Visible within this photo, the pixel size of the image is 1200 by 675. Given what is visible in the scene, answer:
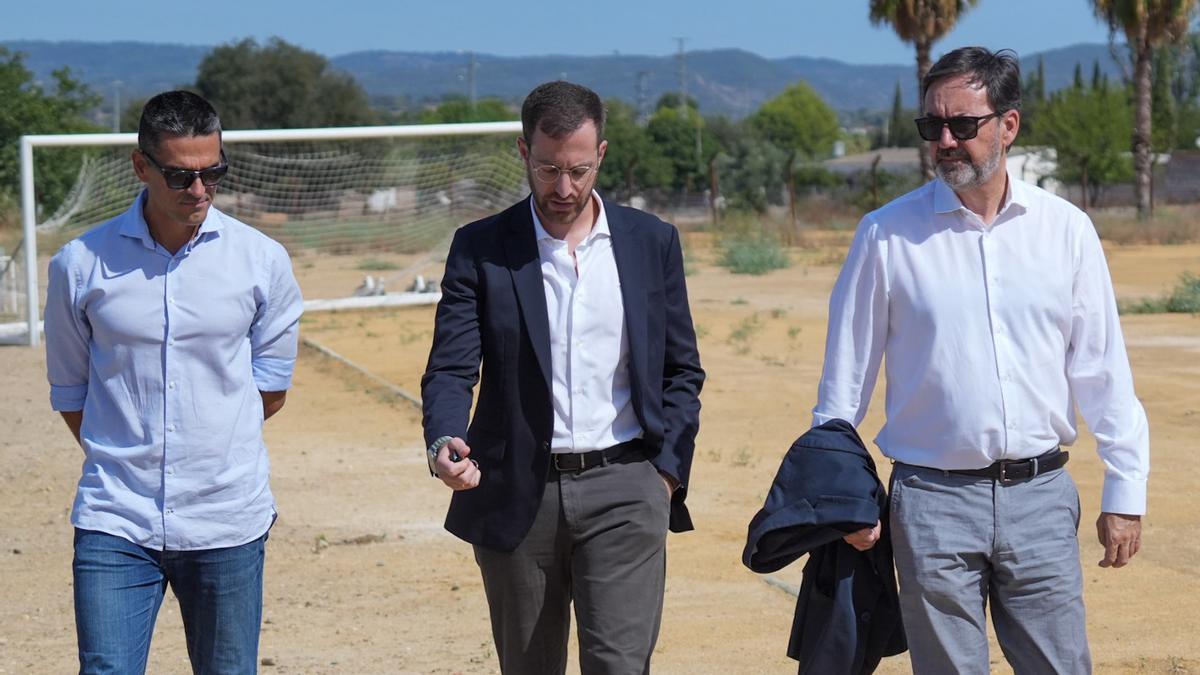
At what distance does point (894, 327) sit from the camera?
4.00 metres

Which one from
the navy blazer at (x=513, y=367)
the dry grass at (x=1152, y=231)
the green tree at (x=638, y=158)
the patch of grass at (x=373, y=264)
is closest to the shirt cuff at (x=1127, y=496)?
the navy blazer at (x=513, y=367)

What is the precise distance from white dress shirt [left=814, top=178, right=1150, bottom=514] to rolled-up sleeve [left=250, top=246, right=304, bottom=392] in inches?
51.9

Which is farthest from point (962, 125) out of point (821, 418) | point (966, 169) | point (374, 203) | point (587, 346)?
point (374, 203)

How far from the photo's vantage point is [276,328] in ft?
13.2

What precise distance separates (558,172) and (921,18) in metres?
34.2

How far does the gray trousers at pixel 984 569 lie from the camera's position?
12.7 feet

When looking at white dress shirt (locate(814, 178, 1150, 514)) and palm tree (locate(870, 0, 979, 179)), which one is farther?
palm tree (locate(870, 0, 979, 179))

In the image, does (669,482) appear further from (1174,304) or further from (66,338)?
(1174,304)

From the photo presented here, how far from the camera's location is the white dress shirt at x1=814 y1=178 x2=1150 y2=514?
3.88 meters

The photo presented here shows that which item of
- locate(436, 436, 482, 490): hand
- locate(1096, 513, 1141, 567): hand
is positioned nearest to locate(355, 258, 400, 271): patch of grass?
locate(436, 436, 482, 490): hand

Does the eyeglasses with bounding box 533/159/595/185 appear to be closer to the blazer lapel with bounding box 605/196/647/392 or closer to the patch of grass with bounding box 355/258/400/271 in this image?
the blazer lapel with bounding box 605/196/647/392

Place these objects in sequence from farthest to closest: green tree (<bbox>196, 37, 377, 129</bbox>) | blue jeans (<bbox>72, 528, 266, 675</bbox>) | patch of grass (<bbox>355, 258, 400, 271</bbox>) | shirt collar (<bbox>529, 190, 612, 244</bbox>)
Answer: green tree (<bbox>196, 37, 377, 129</bbox>) < patch of grass (<bbox>355, 258, 400, 271</bbox>) < shirt collar (<bbox>529, 190, 612, 244</bbox>) < blue jeans (<bbox>72, 528, 266, 675</bbox>)

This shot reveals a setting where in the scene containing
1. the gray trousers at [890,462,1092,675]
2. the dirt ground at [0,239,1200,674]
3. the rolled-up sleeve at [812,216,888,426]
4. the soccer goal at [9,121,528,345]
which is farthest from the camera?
the soccer goal at [9,121,528,345]

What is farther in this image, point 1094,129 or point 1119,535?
point 1094,129
